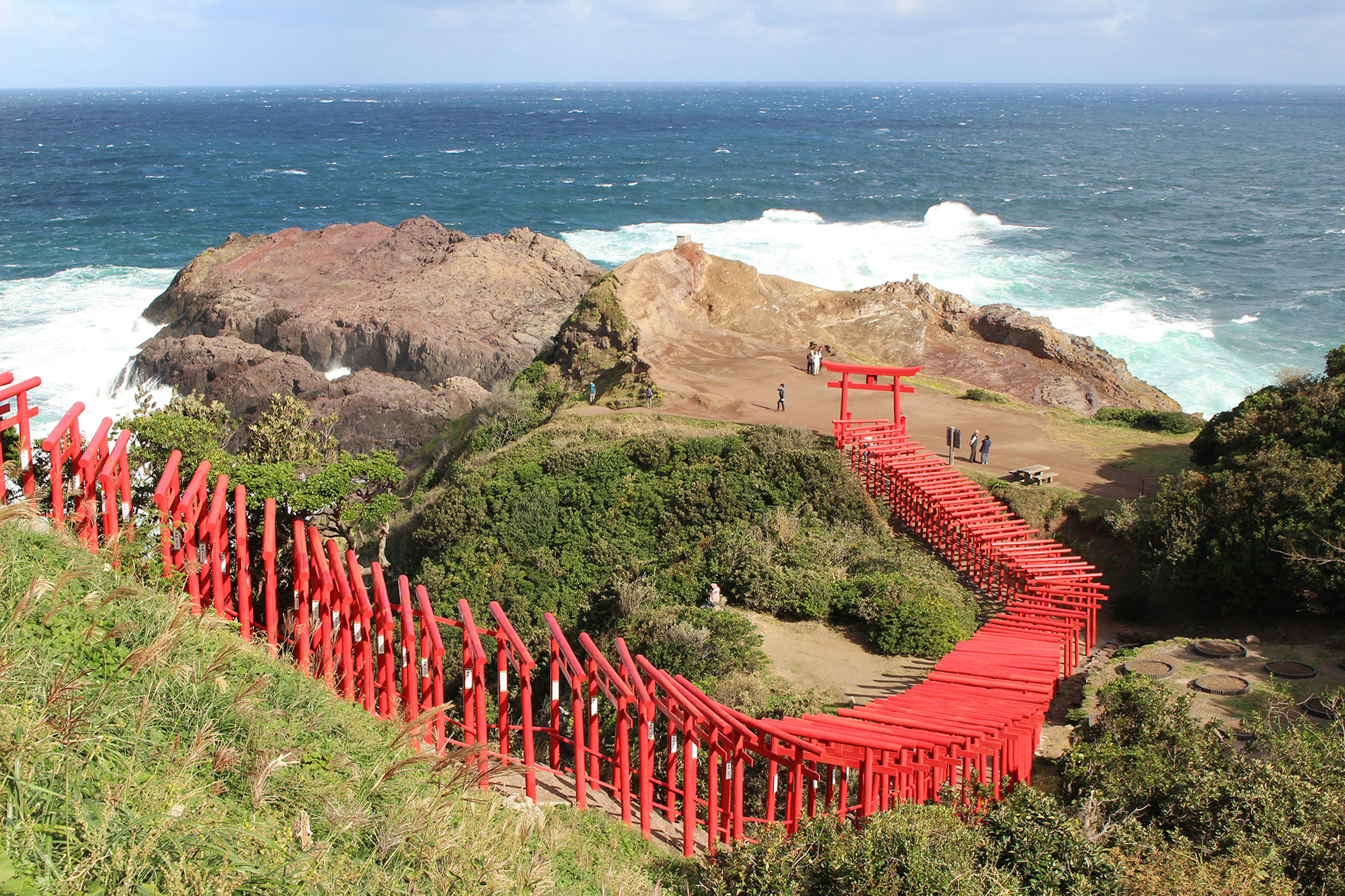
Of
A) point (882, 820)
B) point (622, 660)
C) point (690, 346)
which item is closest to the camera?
point (882, 820)

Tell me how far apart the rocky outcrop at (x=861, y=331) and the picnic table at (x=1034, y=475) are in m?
10.9

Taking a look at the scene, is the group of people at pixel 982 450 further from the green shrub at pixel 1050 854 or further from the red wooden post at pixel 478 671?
the red wooden post at pixel 478 671

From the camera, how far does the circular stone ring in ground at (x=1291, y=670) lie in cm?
1430

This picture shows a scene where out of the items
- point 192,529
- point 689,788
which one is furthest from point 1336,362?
point 192,529

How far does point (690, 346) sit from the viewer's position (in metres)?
32.0

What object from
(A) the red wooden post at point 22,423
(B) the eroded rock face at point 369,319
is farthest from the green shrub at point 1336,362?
(B) the eroded rock face at point 369,319

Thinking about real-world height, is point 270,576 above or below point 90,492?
below

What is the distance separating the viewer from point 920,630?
54.5ft

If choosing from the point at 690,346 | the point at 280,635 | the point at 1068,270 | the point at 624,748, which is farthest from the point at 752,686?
the point at 1068,270

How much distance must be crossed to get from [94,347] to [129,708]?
156 feet

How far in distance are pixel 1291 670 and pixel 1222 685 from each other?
1240 millimetres

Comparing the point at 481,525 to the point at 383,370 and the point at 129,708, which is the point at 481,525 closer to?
the point at 129,708

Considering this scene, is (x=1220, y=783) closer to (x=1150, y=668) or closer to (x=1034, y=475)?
(x=1150, y=668)

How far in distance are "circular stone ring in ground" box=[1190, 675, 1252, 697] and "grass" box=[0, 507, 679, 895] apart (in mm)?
8607
